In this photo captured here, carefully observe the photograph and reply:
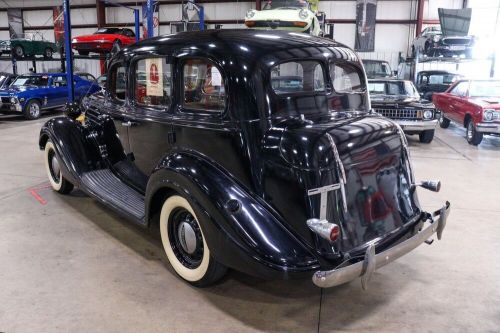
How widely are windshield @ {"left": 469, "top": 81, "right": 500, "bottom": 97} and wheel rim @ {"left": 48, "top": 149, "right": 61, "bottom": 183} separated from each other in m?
8.52

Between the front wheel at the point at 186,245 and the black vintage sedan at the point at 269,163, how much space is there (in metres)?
0.01

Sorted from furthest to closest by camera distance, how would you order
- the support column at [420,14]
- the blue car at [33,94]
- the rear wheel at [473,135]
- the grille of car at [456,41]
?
the support column at [420,14]
the grille of car at [456,41]
the blue car at [33,94]
the rear wheel at [473,135]

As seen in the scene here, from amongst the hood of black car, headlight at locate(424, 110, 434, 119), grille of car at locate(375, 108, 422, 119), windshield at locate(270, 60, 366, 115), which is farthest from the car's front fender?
the hood of black car

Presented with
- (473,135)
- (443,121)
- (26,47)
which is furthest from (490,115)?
(26,47)

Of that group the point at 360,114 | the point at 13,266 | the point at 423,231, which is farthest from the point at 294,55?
the point at 13,266

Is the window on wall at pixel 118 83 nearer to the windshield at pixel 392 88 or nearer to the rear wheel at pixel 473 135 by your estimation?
the windshield at pixel 392 88

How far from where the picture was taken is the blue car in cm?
1119

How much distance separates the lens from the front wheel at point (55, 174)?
16.7 ft

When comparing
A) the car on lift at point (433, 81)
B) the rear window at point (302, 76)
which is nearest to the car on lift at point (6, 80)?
the rear window at point (302, 76)

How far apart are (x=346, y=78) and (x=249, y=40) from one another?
3.17 feet

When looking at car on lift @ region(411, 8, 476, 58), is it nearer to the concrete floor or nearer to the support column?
the support column

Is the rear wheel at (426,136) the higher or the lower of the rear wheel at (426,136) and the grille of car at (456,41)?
the lower

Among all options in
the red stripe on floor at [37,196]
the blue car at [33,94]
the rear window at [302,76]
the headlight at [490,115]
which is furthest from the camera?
the blue car at [33,94]

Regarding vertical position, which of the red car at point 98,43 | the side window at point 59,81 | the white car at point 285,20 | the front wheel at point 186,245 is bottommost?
the front wheel at point 186,245
